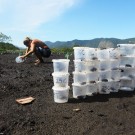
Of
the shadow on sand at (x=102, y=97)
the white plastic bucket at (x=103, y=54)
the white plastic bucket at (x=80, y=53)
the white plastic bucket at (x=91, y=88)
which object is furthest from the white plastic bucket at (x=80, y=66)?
the shadow on sand at (x=102, y=97)

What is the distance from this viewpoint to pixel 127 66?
7.65 m

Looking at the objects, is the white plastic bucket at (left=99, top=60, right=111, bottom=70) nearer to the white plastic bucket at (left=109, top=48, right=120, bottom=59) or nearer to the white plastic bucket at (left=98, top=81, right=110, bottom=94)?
the white plastic bucket at (left=109, top=48, right=120, bottom=59)

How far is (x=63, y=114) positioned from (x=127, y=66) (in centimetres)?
234

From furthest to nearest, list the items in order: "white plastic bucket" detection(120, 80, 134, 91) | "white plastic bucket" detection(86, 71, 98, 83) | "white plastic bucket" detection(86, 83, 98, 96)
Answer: "white plastic bucket" detection(120, 80, 134, 91), "white plastic bucket" detection(86, 83, 98, 96), "white plastic bucket" detection(86, 71, 98, 83)

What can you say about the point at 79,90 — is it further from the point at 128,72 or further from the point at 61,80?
the point at 128,72

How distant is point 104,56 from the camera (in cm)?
719

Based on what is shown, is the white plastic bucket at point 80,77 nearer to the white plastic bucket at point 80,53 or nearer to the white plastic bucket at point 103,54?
Result: the white plastic bucket at point 80,53

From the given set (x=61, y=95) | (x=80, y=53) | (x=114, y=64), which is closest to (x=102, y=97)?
(x=114, y=64)

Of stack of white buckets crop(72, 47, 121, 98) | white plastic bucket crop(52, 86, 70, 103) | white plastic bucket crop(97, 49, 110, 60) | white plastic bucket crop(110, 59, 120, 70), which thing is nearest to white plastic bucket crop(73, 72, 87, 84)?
stack of white buckets crop(72, 47, 121, 98)

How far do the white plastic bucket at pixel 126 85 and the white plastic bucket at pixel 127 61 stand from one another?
36 cm

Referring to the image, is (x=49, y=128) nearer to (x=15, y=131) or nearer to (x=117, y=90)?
(x=15, y=131)

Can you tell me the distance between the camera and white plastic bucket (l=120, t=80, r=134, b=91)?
7.73 m

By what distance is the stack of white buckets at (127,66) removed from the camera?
759 centimetres

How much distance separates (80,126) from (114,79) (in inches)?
90.4
